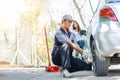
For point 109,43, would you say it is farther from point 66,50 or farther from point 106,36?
point 66,50

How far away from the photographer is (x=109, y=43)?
853cm

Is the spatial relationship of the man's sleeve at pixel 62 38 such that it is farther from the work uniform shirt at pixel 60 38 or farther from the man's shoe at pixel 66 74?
the man's shoe at pixel 66 74

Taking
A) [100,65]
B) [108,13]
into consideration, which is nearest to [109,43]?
[100,65]

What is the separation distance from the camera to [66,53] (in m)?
9.13

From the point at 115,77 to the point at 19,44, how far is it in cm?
1088

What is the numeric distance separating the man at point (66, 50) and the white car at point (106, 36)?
44 cm

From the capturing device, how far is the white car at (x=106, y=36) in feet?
28.0

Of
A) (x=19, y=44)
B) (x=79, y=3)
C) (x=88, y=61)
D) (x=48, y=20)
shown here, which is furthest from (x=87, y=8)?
(x=88, y=61)

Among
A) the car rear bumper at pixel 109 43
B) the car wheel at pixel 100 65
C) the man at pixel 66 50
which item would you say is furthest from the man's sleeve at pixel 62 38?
the car rear bumper at pixel 109 43

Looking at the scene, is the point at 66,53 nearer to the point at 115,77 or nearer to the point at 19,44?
the point at 115,77

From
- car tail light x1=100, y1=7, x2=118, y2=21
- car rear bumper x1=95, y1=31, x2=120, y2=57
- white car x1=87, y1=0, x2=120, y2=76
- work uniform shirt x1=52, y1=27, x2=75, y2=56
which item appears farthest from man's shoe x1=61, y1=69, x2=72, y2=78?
car tail light x1=100, y1=7, x2=118, y2=21

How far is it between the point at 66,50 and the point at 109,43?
961 millimetres

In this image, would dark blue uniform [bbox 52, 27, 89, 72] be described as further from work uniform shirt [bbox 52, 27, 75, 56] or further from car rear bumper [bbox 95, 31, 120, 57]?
car rear bumper [bbox 95, 31, 120, 57]

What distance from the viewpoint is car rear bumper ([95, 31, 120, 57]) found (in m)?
8.49
